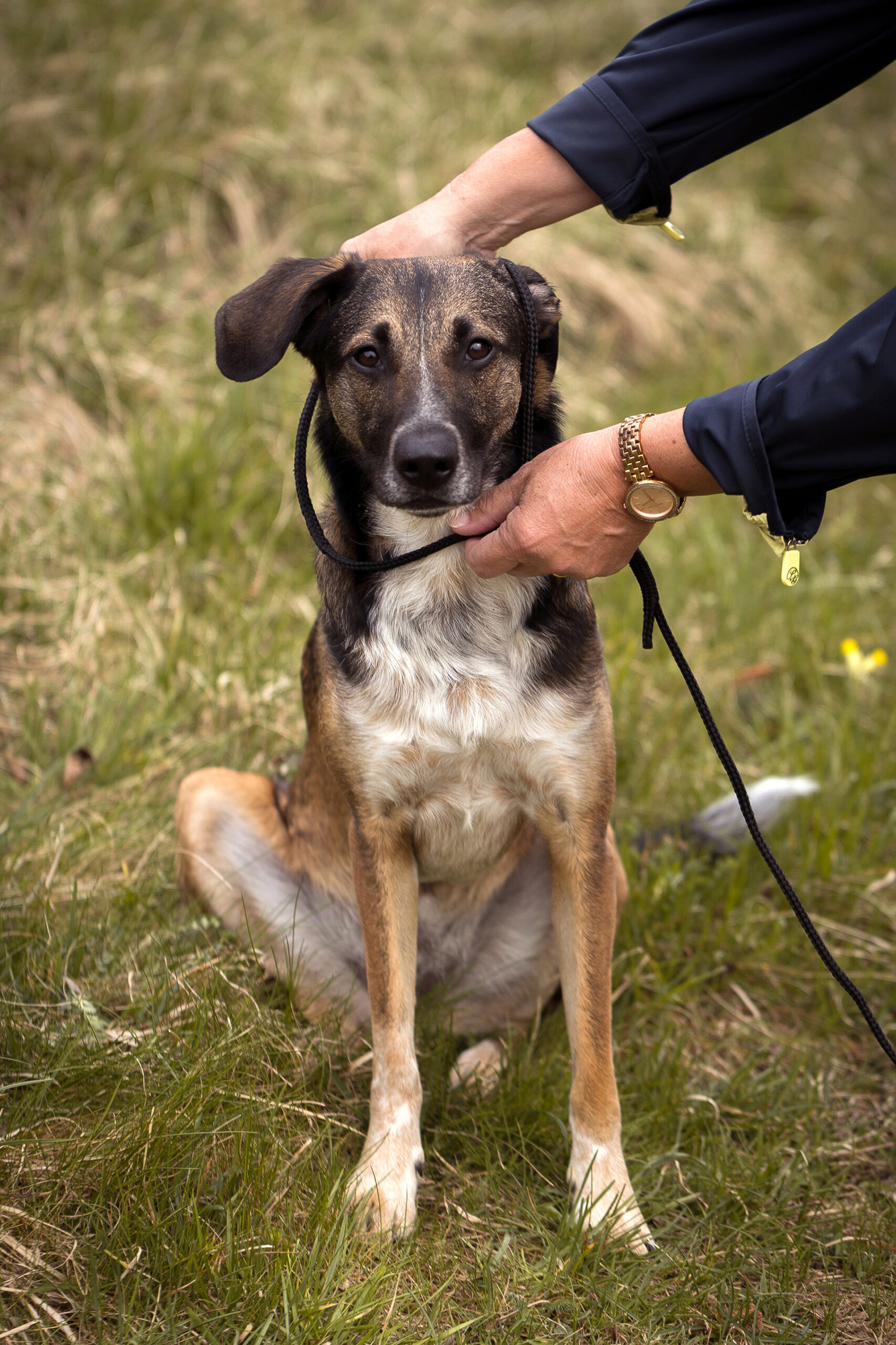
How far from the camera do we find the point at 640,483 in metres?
2.13

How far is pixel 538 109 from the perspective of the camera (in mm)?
7227

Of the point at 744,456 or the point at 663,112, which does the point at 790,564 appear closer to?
the point at 744,456

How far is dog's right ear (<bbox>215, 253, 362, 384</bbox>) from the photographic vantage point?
7.03ft

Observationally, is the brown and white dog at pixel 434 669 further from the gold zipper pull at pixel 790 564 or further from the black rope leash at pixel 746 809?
the gold zipper pull at pixel 790 564

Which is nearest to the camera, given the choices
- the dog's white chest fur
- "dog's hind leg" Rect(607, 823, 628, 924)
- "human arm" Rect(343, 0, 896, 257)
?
the dog's white chest fur

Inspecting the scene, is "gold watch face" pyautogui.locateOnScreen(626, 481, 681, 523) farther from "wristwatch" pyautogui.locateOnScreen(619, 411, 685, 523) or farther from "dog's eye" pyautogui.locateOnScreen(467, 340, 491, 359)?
"dog's eye" pyautogui.locateOnScreen(467, 340, 491, 359)

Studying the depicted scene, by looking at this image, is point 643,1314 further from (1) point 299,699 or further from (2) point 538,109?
(2) point 538,109

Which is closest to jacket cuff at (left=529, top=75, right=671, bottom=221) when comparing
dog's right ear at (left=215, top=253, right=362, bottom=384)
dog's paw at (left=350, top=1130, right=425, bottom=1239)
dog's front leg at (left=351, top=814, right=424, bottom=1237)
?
dog's right ear at (left=215, top=253, right=362, bottom=384)

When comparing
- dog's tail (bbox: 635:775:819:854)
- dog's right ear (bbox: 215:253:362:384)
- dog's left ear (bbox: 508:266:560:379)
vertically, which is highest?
dog's right ear (bbox: 215:253:362:384)

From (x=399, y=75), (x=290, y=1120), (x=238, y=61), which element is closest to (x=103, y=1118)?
(x=290, y=1120)

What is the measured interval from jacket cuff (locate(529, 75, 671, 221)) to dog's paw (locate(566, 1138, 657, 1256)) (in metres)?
2.12

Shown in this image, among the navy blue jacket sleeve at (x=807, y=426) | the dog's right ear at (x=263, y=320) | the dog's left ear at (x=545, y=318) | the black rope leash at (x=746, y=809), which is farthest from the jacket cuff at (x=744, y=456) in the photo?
the dog's right ear at (x=263, y=320)

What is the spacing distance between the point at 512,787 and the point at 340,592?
1.88 feet

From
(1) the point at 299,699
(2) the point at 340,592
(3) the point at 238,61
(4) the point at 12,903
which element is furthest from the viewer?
(3) the point at 238,61
